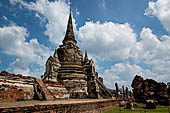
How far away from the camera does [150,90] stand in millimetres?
29578

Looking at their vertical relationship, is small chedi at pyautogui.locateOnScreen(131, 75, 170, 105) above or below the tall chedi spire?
below

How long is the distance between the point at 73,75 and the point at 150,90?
719 inches

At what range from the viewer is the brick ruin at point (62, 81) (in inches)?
511

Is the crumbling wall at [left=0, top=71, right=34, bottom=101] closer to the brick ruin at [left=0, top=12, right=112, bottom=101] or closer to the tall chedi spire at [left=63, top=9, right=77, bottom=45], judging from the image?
the brick ruin at [left=0, top=12, right=112, bottom=101]

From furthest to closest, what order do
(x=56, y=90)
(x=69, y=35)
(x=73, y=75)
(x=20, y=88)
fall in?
1. (x=69, y=35)
2. (x=73, y=75)
3. (x=56, y=90)
4. (x=20, y=88)

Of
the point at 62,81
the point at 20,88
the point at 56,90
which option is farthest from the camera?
the point at 62,81

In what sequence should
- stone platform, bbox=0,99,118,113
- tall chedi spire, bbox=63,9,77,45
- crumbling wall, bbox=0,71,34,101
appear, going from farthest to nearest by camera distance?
tall chedi spire, bbox=63,9,77,45, crumbling wall, bbox=0,71,34,101, stone platform, bbox=0,99,118,113

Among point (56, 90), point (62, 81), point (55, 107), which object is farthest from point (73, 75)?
point (55, 107)

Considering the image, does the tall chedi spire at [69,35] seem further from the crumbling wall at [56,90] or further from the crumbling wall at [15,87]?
the crumbling wall at [15,87]

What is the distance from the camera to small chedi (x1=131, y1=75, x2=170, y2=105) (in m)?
26.1

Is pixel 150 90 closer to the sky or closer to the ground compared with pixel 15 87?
closer to the ground

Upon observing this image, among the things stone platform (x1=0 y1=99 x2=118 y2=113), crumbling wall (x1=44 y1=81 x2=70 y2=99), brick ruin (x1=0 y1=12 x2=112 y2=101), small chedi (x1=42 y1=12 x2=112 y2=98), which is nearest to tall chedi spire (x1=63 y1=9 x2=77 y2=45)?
brick ruin (x1=0 y1=12 x2=112 y2=101)

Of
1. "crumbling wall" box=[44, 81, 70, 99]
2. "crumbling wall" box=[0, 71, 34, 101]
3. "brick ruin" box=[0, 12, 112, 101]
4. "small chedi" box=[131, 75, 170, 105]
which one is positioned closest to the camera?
"crumbling wall" box=[0, 71, 34, 101]

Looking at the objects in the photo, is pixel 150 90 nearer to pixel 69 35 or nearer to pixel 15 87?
pixel 69 35
